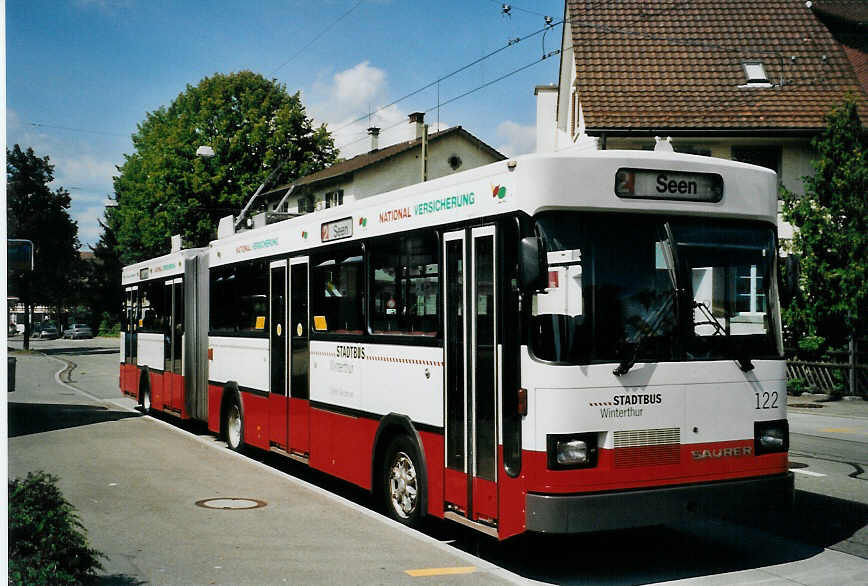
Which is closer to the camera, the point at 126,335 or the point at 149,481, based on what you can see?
the point at 149,481

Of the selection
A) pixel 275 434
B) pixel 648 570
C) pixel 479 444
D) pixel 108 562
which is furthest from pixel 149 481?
pixel 648 570

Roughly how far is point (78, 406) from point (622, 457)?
57.3ft

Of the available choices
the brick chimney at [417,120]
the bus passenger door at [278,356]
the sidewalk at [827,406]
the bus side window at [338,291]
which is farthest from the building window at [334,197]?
the bus side window at [338,291]

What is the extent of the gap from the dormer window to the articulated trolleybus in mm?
23024

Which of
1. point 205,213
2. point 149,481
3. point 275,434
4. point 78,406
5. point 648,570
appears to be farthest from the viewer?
point 205,213

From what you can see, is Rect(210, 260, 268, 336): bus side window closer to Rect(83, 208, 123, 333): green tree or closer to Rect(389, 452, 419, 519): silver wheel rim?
Rect(389, 452, 419, 519): silver wheel rim

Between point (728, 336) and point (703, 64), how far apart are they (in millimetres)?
24578

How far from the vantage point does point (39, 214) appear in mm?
8984

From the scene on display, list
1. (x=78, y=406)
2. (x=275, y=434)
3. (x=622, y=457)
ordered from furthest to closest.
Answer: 1. (x=78, y=406)
2. (x=275, y=434)
3. (x=622, y=457)

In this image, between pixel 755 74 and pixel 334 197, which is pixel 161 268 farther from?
pixel 334 197

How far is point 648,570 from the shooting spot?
750cm

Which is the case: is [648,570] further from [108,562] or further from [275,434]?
[275,434]

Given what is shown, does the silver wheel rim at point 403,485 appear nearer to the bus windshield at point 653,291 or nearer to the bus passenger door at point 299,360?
the bus windshield at point 653,291

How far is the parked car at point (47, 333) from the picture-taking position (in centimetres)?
8625
